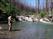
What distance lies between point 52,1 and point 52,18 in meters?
30.1

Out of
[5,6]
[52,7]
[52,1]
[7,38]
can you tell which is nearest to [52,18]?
[5,6]

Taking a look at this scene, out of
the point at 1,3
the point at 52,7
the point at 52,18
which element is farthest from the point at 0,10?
the point at 52,7

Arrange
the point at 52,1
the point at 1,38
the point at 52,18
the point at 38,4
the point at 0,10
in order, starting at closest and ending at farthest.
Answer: the point at 1,38 < the point at 0,10 < the point at 52,18 < the point at 52,1 < the point at 38,4

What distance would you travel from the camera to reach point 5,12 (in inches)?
2233

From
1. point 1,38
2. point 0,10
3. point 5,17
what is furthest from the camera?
point 5,17

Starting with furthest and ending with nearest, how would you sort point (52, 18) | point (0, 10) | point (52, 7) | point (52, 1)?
1. point (52, 1)
2. point (52, 7)
3. point (52, 18)
4. point (0, 10)

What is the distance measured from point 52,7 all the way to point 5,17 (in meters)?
35.1

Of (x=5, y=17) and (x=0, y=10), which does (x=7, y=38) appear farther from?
(x=5, y=17)

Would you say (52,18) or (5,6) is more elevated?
(5,6)

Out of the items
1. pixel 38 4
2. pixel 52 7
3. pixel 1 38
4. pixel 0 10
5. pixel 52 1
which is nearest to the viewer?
pixel 1 38

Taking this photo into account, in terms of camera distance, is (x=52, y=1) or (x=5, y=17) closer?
(x=5, y=17)

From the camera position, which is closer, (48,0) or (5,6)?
(5,6)

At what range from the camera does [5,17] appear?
57688mm

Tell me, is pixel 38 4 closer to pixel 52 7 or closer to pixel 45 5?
pixel 45 5
